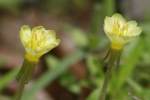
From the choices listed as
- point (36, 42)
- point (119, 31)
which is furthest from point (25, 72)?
point (119, 31)

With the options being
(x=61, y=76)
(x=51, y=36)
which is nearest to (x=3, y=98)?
(x=61, y=76)

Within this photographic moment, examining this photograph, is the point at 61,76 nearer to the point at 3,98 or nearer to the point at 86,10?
the point at 3,98

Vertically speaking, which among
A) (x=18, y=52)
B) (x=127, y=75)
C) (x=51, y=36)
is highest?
(x=51, y=36)

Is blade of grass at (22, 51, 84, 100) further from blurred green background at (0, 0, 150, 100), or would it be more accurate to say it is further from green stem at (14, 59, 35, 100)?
green stem at (14, 59, 35, 100)

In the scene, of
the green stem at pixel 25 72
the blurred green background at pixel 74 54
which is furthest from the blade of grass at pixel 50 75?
the green stem at pixel 25 72

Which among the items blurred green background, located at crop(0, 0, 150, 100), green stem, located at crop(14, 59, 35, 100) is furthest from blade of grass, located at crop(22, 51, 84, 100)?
green stem, located at crop(14, 59, 35, 100)

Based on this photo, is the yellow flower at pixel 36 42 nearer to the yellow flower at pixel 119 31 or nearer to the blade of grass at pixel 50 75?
the yellow flower at pixel 119 31
